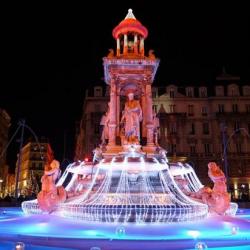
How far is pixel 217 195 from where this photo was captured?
14594 mm

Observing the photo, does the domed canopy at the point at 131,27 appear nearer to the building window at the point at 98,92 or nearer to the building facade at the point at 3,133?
the building window at the point at 98,92

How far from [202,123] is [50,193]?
2137 inches

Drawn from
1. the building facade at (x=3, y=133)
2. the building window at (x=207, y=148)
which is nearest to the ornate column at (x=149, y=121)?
the building window at (x=207, y=148)

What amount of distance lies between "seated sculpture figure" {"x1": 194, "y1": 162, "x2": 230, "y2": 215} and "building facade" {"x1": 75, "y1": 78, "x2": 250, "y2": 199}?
1789 inches

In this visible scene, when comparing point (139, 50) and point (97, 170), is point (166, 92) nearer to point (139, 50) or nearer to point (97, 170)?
point (139, 50)

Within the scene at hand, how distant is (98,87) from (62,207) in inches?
2109

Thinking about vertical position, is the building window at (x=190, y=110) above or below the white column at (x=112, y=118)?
above

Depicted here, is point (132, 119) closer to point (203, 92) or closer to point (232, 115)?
point (232, 115)

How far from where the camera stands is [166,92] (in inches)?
2633

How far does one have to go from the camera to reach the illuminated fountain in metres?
12.5

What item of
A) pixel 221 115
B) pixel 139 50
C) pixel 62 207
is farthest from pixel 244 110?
pixel 62 207

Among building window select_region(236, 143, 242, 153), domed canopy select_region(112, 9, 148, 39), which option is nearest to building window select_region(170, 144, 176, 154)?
building window select_region(236, 143, 242, 153)

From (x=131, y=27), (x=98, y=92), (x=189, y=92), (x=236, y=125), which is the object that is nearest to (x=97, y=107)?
(x=98, y=92)

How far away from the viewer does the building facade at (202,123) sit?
61.1m
